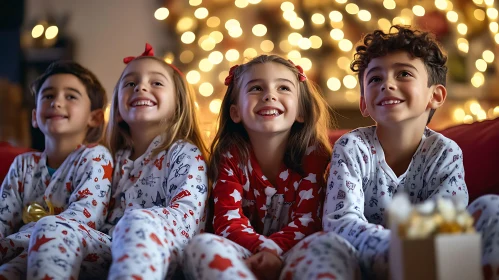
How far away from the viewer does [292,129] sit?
161 cm

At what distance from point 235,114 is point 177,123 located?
189mm

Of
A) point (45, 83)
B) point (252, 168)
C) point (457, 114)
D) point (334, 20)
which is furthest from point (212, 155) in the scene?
point (457, 114)

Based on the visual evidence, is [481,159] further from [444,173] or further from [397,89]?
[397,89]

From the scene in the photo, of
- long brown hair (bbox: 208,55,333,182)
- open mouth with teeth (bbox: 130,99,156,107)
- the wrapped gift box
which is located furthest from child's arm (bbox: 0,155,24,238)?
the wrapped gift box

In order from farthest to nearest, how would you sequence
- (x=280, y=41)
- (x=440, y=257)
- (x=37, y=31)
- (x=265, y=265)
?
(x=37, y=31), (x=280, y=41), (x=265, y=265), (x=440, y=257)

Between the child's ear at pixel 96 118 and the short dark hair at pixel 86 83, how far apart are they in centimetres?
1

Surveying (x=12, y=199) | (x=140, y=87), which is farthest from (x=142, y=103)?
(x=12, y=199)

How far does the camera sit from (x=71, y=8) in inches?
137

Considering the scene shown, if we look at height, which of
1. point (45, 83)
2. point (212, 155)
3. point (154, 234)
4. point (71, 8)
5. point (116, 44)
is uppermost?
point (71, 8)

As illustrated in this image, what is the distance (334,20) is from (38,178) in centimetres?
218

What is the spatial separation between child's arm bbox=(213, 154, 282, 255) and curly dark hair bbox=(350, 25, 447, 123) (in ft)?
1.53

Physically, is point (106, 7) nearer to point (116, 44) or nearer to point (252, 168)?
point (116, 44)

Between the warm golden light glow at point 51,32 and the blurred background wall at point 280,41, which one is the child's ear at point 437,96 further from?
the warm golden light glow at point 51,32

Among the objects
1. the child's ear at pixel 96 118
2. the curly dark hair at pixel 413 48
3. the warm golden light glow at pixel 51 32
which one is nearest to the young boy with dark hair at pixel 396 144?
the curly dark hair at pixel 413 48
